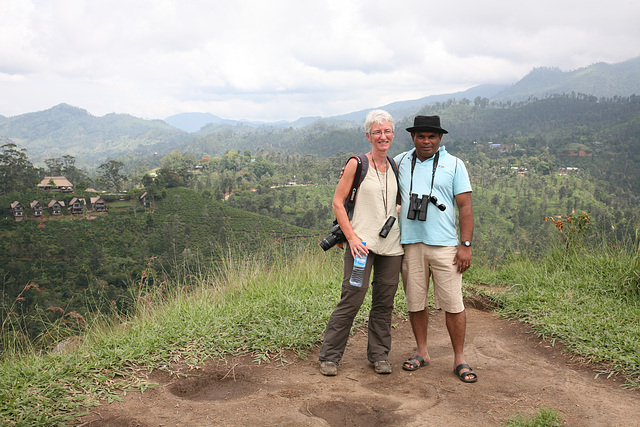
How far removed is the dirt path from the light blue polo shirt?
918 millimetres

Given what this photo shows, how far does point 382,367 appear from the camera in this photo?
9.79ft

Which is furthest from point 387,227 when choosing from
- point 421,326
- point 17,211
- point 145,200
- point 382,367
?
point 145,200

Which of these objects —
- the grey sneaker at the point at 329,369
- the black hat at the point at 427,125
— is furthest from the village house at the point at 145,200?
the black hat at the point at 427,125

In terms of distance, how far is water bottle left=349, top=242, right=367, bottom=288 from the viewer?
273 centimetres

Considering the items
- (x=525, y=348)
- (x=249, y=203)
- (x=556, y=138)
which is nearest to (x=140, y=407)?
(x=525, y=348)

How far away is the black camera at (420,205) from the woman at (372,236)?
0.12 metres

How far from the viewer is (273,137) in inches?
6161

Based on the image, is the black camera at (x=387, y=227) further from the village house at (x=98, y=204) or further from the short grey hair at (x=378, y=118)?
the village house at (x=98, y=204)

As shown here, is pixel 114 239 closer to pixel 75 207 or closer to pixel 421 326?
pixel 75 207

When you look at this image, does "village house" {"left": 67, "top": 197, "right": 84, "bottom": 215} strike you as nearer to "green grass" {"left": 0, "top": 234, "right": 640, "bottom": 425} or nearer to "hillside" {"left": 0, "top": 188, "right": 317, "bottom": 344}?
"hillside" {"left": 0, "top": 188, "right": 317, "bottom": 344}

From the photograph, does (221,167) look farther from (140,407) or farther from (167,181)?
(140,407)

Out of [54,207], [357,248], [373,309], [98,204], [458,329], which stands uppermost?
[357,248]

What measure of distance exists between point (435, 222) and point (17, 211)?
42278mm

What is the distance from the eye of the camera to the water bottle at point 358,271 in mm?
2729
